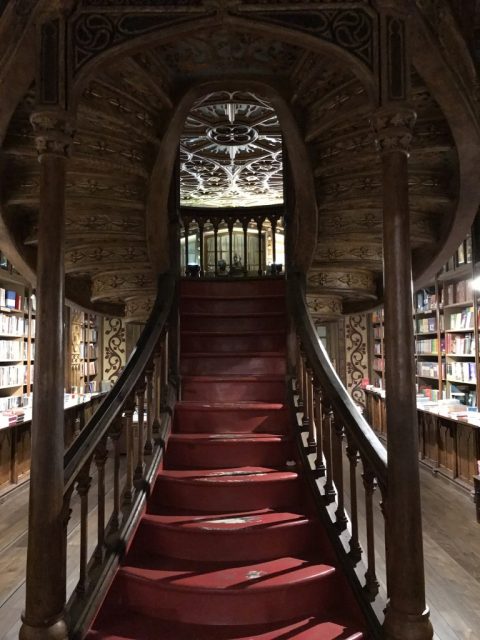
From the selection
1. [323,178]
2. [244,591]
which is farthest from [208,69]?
[244,591]

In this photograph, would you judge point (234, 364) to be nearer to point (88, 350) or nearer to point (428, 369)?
point (428, 369)

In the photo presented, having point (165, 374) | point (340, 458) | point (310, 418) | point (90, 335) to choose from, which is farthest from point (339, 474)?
point (90, 335)

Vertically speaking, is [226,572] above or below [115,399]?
below

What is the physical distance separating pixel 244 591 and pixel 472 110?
2390mm

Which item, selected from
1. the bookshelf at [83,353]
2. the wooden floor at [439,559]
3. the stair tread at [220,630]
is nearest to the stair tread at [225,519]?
the stair tread at [220,630]

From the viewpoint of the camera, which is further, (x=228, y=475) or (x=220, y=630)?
(x=228, y=475)

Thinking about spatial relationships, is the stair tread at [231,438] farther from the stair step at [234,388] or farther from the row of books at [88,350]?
the row of books at [88,350]

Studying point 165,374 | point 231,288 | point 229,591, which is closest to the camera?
point 229,591

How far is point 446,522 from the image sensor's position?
13.7 feet

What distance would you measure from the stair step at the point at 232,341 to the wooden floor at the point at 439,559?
1603 millimetres

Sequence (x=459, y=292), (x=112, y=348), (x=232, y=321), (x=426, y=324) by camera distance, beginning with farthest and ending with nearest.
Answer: (x=112, y=348) < (x=426, y=324) < (x=459, y=292) < (x=232, y=321)

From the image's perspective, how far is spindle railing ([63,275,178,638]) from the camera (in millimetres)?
1903

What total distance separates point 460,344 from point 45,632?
544 cm

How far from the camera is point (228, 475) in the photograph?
8.49ft
